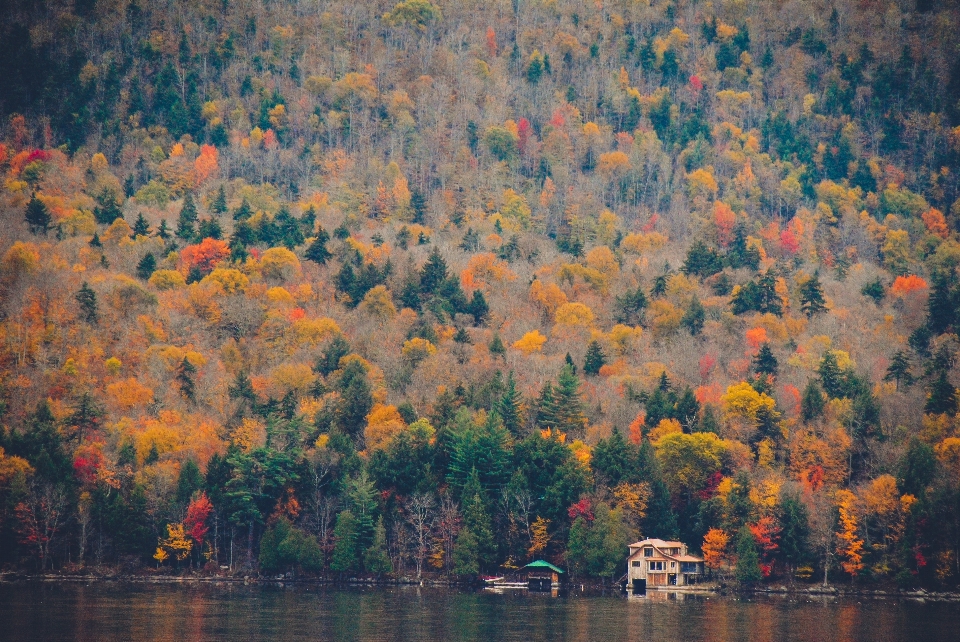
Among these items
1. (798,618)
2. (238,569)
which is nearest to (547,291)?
(238,569)

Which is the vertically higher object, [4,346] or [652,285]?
[652,285]

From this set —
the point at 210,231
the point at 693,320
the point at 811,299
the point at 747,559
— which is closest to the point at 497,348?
the point at 693,320

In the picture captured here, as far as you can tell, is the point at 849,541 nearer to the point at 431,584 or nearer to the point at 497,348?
the point at 431,584

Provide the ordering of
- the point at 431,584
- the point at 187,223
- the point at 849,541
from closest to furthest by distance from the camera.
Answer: the point at 849,541
the point at 431,584
the point at 187,223

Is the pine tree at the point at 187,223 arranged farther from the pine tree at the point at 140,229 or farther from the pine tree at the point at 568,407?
the pine tree at the point at 568,407

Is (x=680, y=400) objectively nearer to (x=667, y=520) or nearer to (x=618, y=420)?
(x=618, y=420)

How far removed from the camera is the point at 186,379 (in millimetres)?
136375

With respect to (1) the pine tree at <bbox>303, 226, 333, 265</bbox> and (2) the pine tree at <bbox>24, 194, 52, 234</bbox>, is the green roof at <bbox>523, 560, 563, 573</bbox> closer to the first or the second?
(1) the pine tree at <bbox>303, 226, 333, 265</bbox>

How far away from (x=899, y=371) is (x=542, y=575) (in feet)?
158

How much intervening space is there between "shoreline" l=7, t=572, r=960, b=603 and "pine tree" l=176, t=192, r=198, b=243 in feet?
280

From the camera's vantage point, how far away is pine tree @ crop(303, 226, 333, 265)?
18125 cm

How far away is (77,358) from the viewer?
138 metres

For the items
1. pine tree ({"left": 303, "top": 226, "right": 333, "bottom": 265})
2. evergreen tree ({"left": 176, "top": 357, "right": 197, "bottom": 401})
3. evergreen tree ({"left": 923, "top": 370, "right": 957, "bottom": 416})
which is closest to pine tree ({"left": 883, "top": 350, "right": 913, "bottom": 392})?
evergreen tree ({"left": 923, "top": 370, "right": 957, "bottom": 416})

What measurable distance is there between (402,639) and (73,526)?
172ft
